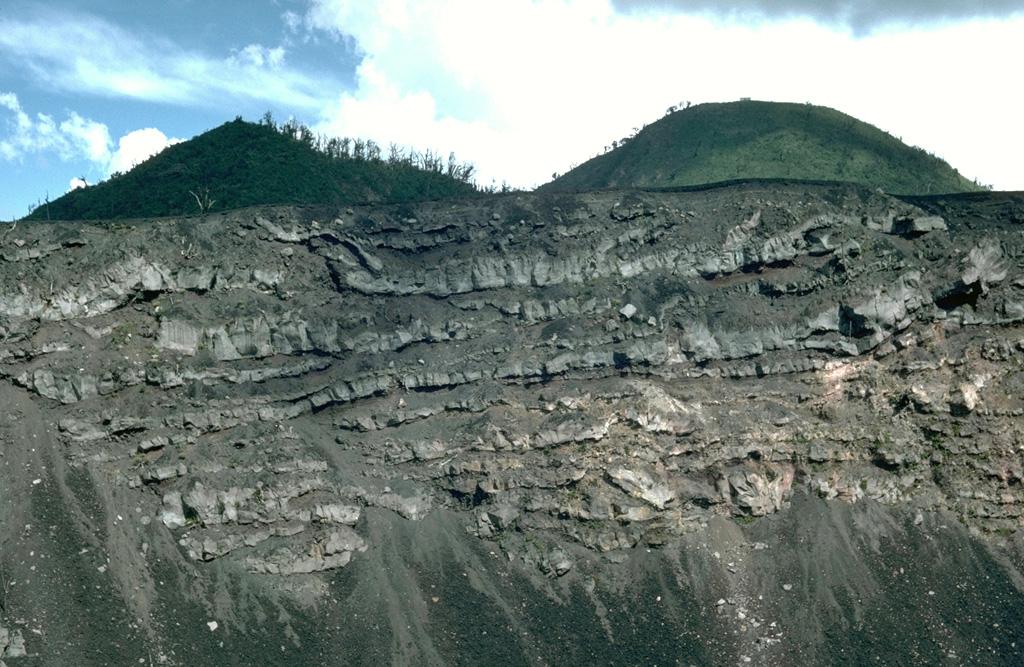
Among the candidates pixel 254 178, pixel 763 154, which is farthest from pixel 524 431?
pixel 763 154

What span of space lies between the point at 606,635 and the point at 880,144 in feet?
196

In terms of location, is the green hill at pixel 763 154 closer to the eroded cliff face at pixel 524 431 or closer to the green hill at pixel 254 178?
the green hill at pixel 254 178

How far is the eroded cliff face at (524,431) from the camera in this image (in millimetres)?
33312

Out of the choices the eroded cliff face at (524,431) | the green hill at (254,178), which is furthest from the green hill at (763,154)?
the eroded cliff face at (524,431)

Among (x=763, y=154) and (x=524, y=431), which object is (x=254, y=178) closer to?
(x=524, y=431)

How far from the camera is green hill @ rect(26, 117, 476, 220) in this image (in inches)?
2295

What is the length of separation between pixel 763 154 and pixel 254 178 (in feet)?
133

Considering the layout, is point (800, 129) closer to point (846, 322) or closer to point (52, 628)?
point (846, 322)

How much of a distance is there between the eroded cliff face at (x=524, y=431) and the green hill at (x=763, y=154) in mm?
29197

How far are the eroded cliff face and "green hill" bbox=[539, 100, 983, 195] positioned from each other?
29.2 meters

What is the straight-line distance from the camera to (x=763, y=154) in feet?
251

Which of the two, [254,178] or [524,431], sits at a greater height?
[254,178]

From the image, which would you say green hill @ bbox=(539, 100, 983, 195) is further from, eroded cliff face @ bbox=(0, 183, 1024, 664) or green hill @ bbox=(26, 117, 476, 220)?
eroded cliff face @ bbox=(0, 183, 1024, 664)

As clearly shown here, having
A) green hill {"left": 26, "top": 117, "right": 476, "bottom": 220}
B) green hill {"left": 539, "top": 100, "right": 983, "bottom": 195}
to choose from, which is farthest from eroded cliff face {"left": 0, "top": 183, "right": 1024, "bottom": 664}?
green hill {"left": 539, "top": 100, "right": 983, "bottom": 195}
